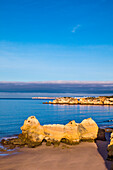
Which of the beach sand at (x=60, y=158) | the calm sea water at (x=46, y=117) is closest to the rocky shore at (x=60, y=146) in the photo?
the beach sand at (x=60, y=158)

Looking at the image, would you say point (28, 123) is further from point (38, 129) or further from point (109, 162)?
point (109, 162)

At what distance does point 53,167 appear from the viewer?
12.4 m

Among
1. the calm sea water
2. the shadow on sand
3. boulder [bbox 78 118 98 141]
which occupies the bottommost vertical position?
the calm sea water

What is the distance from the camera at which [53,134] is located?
753 inches

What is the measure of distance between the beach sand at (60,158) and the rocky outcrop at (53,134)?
0.83 m

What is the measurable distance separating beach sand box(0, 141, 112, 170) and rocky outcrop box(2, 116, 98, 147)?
0.83 meters

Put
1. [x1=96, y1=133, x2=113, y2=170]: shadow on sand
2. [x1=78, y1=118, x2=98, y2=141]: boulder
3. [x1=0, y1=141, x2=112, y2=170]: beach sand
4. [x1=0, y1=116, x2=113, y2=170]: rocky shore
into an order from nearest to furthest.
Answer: [x1=0, y1=141, x2=112, y2=170]: beach sand
[x1=96, y1=133, x2=113, y2=170]: shadow on sand
[x1=0, y1=116, x2=113, y2=170]: rocky shore
[x1=78, y1=118, x2=98, y2=141]: boulder

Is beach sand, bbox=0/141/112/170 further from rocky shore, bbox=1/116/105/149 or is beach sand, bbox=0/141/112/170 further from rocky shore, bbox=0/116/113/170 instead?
rocky shore, bbox=1/116/105/149

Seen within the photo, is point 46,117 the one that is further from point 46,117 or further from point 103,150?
point 103,150

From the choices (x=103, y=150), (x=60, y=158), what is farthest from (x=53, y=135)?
(x=103, y=150)

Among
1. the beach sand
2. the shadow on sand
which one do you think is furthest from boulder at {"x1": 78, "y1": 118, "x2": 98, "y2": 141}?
the beach sand

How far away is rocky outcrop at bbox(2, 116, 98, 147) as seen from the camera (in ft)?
61.3

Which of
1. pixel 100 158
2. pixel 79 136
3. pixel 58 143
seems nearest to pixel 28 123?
pixel 58 143

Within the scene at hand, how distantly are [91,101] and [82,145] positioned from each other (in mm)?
130469
